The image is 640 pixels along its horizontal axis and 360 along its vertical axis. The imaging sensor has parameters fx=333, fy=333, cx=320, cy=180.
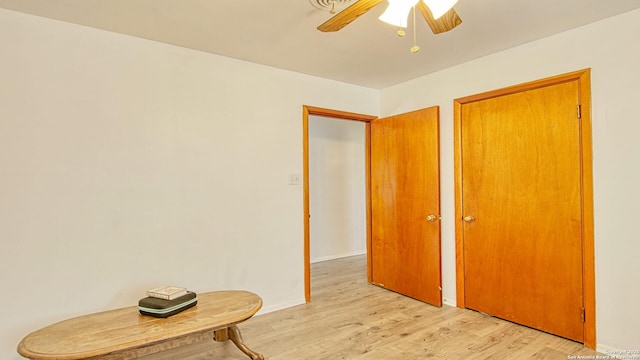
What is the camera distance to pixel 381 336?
8.57 feet

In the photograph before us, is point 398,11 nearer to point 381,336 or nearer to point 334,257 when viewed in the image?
point 381,336

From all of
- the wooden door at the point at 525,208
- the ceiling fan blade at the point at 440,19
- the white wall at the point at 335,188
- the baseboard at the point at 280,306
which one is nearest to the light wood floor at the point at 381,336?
the baseboard at the point at 280,306

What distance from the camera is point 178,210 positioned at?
2.69 m

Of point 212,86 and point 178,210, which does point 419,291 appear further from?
point 212,86

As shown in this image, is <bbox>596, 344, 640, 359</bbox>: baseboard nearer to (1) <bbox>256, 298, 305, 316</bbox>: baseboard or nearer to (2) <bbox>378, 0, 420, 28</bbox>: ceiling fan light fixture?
(1) <bbox>256, 298, 305, 316</bbox>: baseboard

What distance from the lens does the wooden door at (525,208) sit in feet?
8.15

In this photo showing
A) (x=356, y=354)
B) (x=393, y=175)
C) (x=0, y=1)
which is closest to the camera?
(x=0, y=1)

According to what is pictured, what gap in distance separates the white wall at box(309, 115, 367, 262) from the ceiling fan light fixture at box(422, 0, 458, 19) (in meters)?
3.73

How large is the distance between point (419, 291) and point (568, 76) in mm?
2277

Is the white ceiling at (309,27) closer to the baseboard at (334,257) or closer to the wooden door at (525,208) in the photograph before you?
the wooden door at (525,208)

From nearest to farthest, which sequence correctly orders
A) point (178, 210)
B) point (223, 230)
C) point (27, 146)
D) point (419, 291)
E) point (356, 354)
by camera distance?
point (27, 146) < point (356, 354) < point (178, 210) < point (223, 230) < point (419, 291)

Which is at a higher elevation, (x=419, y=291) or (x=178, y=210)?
(x=178, y=210)

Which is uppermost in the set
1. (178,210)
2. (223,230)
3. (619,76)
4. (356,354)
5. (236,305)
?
(619,76)

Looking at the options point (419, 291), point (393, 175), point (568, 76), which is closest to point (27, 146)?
→ point (393, 175)
